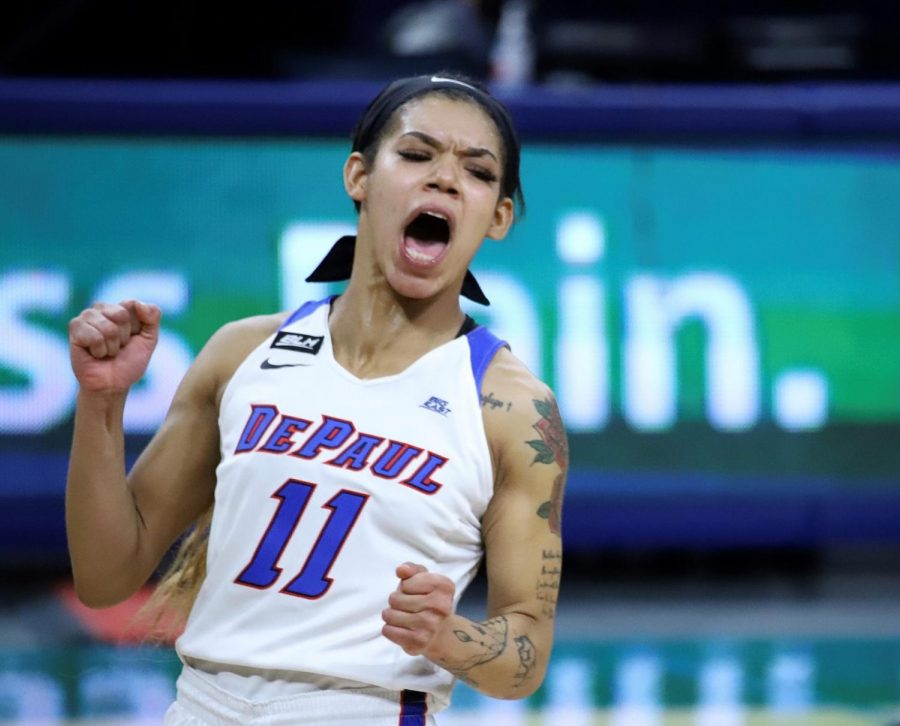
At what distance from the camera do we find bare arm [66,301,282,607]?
2.35 m

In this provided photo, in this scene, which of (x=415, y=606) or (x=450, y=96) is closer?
(x=415, y=606)

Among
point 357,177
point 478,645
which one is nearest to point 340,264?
point 357,177

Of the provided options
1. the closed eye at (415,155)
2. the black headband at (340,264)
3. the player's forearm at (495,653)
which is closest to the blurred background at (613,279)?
the black headband at (340,264)

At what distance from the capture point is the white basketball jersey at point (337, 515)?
90.8 inches

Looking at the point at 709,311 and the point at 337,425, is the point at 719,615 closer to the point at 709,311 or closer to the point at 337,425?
the point at 709,311

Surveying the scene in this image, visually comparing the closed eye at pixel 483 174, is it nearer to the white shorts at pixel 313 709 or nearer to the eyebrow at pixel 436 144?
the eyebrow at pixel 436 144

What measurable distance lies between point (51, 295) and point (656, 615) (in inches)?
112

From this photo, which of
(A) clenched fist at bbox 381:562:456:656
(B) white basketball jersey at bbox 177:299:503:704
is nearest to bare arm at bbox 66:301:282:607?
(B) white basketball jersey at bbox 177:299:503:704

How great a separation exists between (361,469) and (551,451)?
0.33 meters

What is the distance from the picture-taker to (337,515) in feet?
7.64

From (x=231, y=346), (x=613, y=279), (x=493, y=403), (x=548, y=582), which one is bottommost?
(x=548, y=582)

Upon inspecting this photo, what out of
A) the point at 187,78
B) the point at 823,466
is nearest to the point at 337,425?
the point at 823,466

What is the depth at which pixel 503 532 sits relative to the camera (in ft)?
7.82

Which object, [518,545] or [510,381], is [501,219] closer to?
[510,381]
